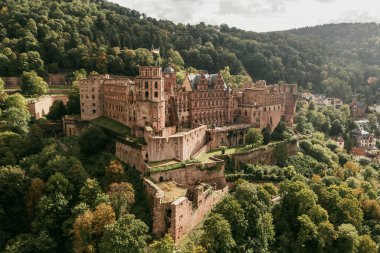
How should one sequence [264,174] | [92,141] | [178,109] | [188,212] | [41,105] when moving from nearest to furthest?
[188,212]
[92,141]
[264,174]
[178,109]
[41,105]

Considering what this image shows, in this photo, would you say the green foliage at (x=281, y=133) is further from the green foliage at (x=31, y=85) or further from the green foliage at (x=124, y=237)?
the green foliage at (x=31, y=85)

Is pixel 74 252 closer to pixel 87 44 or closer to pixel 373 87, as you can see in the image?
pixel 87 44

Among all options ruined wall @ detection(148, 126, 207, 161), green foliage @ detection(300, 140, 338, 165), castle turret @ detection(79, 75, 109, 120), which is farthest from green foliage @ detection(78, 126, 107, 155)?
green foliage @ detection(300, 140, 338, 165)

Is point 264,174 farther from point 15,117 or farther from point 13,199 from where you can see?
point 15,117

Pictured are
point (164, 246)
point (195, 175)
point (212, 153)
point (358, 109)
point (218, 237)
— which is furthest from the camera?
point (358, 109)

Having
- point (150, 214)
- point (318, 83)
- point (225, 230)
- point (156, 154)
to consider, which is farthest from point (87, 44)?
point (318, 83)

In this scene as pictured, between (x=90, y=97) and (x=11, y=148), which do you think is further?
(x=90, y=97)

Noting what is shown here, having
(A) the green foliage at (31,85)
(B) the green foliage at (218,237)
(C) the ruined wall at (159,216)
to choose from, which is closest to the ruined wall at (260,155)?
(B) the green foliage at (218,237)

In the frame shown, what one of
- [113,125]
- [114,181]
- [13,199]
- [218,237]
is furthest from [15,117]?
[218,237]
